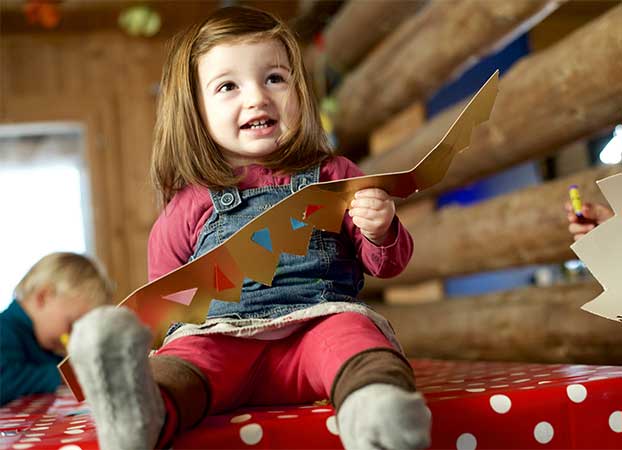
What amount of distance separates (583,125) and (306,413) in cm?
105

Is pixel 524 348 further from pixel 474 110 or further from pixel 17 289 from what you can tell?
pixel 17 289

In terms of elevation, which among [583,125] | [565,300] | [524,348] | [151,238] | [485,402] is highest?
[583,125]

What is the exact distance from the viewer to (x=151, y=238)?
1.24 metres

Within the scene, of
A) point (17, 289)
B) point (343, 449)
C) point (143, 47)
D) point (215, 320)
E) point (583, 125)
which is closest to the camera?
point (343, 449)

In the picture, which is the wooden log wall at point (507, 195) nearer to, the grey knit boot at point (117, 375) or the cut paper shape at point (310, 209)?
the cut paper shape at point (310, 209)

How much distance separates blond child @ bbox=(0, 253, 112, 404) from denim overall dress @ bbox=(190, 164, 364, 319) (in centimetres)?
99

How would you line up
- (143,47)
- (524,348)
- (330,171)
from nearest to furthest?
(330,171), (524,348), (143,47)

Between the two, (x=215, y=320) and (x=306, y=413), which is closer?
(x=306, y=413)

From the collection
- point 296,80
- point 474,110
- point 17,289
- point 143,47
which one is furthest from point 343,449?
point 143,47

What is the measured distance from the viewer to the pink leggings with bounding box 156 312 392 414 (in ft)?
3.19

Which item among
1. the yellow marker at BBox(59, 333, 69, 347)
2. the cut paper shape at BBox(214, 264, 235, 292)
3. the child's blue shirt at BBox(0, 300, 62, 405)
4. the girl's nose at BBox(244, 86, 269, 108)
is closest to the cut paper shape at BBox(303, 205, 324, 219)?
the cut paper shape at BBox(214, 264, 235, 292)

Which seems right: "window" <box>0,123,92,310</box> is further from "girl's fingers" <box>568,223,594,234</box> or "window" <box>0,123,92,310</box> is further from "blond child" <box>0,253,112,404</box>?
"girl's fingers" <box>568,223,594,234</box>

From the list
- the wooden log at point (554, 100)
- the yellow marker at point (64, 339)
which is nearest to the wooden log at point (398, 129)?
the wooden log at point (554, 100)

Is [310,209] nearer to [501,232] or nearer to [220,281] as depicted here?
[220,281]
